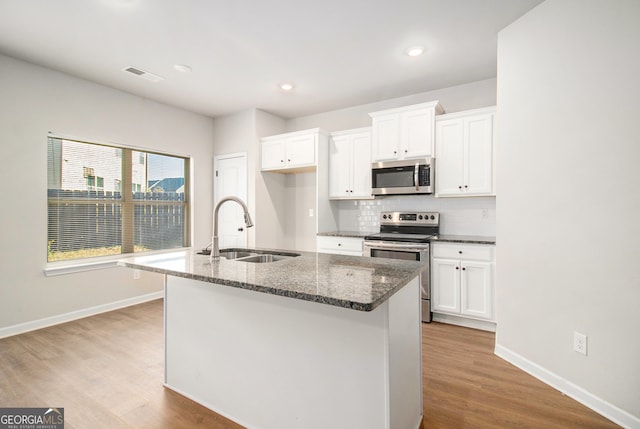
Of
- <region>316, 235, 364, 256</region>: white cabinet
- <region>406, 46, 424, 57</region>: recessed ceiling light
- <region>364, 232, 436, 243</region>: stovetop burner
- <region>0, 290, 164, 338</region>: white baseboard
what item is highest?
<region>406, 46, 424, 57</region>: recessed ceiling light

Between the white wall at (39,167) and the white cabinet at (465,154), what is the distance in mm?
3792

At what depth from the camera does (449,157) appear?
11.3 ft

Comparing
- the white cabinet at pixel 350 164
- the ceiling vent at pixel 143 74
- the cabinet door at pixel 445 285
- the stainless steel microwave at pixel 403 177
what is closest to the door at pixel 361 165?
the white cabinet at pixel 350 164

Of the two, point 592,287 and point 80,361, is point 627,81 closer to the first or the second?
point 592,287

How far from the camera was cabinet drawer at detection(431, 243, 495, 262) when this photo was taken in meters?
3.04

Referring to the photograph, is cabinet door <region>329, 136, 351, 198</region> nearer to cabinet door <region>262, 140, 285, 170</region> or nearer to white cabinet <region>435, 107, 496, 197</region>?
cabinet door <region>262, 140, 285, 170</region>

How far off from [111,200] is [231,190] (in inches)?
60.2

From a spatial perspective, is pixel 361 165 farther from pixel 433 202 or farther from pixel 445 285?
pixel 445 285

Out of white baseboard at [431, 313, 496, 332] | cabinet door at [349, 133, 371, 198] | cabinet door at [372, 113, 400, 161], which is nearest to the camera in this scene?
white baseboard at [431, 313, 496, 332]

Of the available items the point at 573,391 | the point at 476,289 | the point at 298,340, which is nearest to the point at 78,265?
the point at 298,340

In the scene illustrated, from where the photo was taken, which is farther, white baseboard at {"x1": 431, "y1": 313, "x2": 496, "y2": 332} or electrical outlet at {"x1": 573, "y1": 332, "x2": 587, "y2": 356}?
white baseboard at {"x1": 431, "y1": 313, "x2": 496, "y2": 332}

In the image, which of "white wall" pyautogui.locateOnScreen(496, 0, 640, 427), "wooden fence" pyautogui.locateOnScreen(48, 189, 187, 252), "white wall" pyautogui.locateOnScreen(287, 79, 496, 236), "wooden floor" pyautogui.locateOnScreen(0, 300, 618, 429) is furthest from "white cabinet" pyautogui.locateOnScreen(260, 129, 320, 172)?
"wooden floor" pyautogui.locateOnScreen(0, 300, 618, 429)

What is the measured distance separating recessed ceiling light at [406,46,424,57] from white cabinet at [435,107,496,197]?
766 mm

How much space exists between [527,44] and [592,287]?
179 centimetres
